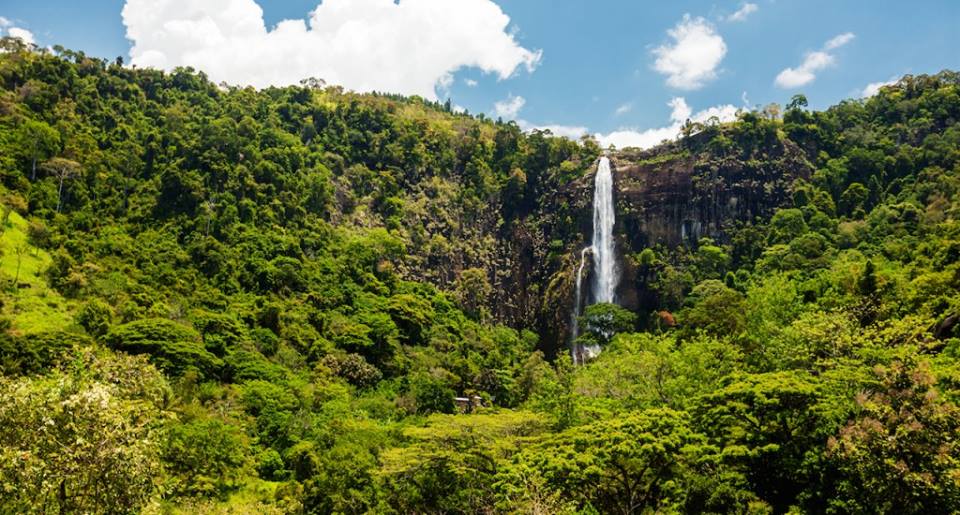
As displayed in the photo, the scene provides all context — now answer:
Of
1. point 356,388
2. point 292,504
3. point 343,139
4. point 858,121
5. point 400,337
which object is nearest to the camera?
point 292,504

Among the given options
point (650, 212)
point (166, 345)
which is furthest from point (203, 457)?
point (650, 212)

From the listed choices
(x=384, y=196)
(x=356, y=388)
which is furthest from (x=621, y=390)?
(x=384, y=196)

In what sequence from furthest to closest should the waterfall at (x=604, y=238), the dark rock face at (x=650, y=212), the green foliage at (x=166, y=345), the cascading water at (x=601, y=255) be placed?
the waterfall at (x=604, y=238)
the dark rock face at (x=650, y=212)
the cascading water at (x=601, y=255)
the green foliage at (x=166, y=345)

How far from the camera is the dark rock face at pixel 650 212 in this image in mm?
74250

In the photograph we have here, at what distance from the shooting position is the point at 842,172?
7244cm

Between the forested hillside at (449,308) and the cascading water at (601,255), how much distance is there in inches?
61.0

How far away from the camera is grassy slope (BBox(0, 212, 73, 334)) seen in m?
40.2

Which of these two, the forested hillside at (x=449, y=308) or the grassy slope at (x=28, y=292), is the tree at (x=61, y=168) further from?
the grassy slope at (x=28, y=292)

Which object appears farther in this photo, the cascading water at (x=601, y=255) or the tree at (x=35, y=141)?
the cascading water at (x=601, y=255)

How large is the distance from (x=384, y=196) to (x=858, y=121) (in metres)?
60.3

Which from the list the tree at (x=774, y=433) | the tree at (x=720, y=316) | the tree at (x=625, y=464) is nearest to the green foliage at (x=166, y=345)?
the tree at (x=625, y=464)

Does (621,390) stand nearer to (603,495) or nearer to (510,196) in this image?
(603,495)

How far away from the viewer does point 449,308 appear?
71.9 meters

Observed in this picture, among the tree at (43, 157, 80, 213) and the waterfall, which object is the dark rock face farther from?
the tree at (43, 157, 80, 213)
